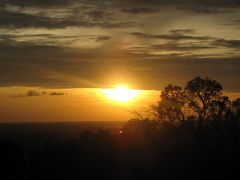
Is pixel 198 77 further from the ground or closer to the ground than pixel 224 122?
further from the ground

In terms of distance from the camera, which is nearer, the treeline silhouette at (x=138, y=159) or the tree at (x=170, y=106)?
the treeline silhouette at (x=138, y=159)

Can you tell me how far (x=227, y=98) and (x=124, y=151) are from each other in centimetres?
2747

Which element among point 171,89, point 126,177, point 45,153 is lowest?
point 126,177

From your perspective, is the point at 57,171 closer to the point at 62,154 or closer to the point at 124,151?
the point at 62,154

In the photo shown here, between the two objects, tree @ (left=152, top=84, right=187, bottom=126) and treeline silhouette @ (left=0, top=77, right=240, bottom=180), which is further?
tree @ (left=152, top=84, right=187, bottom=126)

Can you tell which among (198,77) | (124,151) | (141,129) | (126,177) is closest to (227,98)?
(198,77)

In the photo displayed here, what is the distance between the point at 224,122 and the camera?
39.2 meters

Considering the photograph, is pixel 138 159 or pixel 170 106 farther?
pixel 170 106

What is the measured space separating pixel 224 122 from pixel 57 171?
22713 mm

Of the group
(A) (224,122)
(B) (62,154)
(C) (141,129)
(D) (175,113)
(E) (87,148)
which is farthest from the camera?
(D) (175,113)

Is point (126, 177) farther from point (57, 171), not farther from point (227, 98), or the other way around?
point (227, 98)

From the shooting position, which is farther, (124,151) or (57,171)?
(124,151)

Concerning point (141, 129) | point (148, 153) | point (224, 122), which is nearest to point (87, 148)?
point (148, 153)

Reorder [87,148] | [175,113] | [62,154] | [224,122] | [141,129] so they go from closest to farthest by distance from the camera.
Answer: [62,154] < [87,148] < [141,129] < [224,122] < [175,113]
